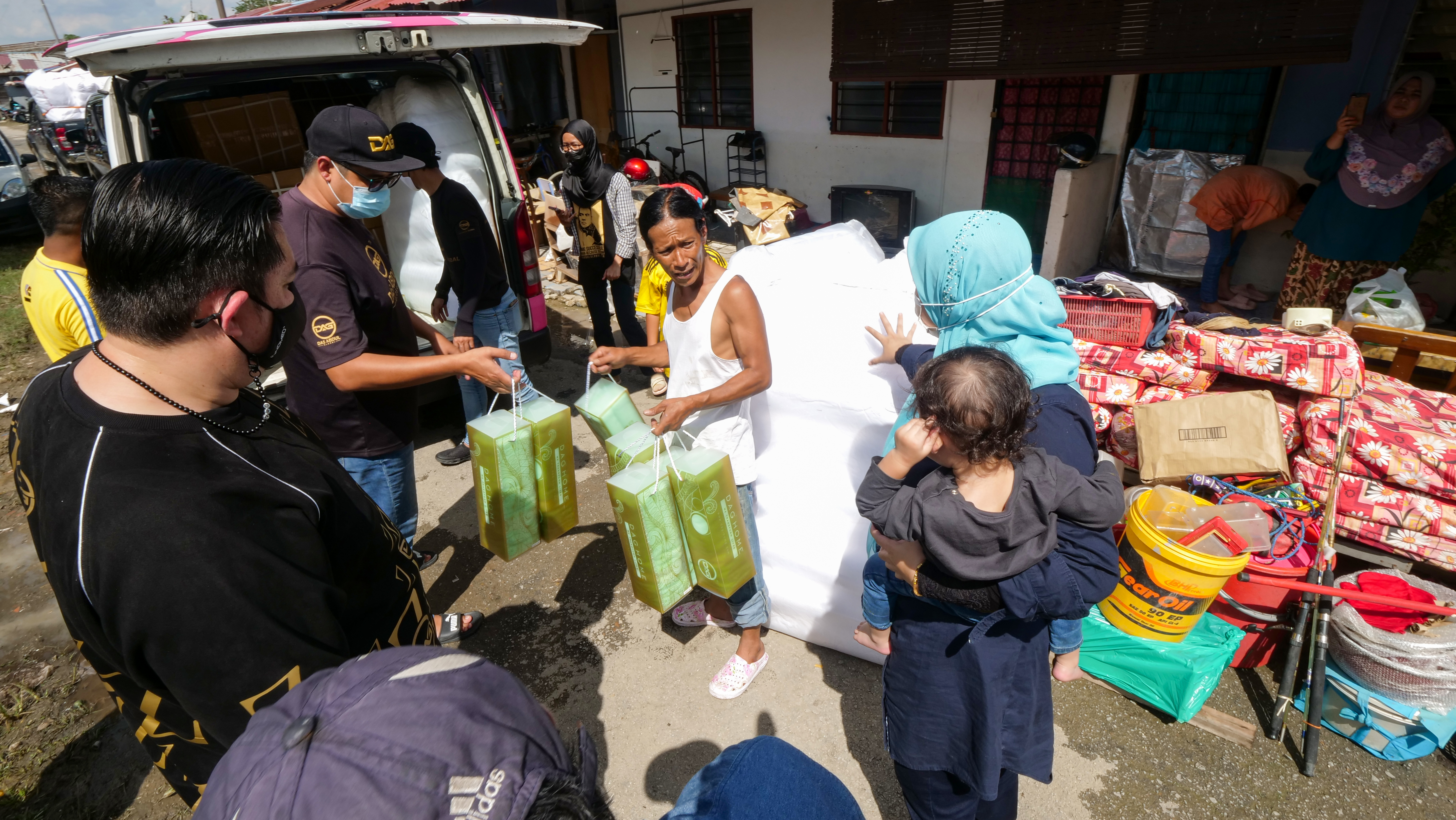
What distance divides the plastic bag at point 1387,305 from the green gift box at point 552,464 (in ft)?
12.9

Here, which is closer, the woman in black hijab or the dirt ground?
the dirt ground

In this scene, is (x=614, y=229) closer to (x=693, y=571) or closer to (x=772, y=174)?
(x=693, y=571)

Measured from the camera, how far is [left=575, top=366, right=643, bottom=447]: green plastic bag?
7.50 feet

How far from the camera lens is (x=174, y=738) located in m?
1.33

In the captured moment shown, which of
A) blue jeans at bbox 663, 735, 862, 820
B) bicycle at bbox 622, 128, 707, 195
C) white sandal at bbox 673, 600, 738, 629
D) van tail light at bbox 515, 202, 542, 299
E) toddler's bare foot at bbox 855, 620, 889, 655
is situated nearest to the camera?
blue jeans at bbox 663, 735, 862, 820

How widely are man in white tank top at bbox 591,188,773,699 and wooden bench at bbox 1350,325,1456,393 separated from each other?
317cm

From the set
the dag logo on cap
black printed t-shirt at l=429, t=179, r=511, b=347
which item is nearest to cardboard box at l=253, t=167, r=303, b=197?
black printed t-shirt at l=429, t=179, r=511, b=347

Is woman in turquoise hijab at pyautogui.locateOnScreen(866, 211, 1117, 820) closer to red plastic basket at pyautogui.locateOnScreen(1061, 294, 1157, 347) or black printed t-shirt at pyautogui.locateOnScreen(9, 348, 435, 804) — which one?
black printed t-shirt at pyautogui.locateOnScreen(9, 348, 435, 804)

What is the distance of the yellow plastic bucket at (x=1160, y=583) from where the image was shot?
2182 mm

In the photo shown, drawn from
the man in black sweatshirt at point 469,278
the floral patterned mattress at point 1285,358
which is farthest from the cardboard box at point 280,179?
the floral patterned mattress at point 1285,358

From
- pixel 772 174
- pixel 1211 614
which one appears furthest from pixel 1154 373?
pixel 772 174

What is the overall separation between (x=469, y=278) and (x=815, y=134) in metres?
5.99

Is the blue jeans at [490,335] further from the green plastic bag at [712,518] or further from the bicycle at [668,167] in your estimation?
the bicycle at [668,167]

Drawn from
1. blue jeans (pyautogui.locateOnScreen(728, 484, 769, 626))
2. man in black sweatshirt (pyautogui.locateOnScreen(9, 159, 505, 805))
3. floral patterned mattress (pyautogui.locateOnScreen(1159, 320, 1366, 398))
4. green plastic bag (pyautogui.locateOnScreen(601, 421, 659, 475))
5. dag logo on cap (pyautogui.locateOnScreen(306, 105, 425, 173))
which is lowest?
blue jeans (pyautogui.locateOnScreen(728, 484, 769, 626))
